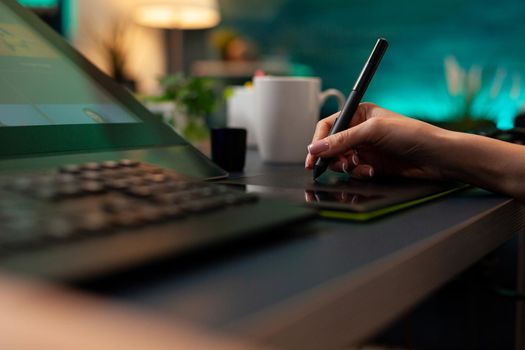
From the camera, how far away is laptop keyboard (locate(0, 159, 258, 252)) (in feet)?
0.97

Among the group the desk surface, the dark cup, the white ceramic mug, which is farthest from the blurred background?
the desk surface

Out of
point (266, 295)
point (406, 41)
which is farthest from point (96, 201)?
point (406, 41)

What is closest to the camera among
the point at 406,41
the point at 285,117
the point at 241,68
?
the point at 285,117

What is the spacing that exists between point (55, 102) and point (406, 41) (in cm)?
355

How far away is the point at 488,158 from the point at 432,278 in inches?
13.6

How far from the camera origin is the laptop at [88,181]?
0.93ft

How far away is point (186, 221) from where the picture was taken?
1.16 ft

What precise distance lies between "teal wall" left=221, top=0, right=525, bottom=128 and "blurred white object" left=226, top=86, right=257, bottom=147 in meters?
2.33

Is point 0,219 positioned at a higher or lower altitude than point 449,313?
higher

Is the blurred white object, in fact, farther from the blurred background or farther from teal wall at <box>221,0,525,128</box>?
teal wall at <box>221,0,525,128</box>

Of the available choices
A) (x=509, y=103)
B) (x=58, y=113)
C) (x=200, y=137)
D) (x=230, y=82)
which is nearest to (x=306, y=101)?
(x=200, y=137)

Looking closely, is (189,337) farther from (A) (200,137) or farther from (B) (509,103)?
(B) (509,103)

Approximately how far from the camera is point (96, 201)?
1.20 feet

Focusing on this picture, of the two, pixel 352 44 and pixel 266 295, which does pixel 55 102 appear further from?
pixel 352 44
